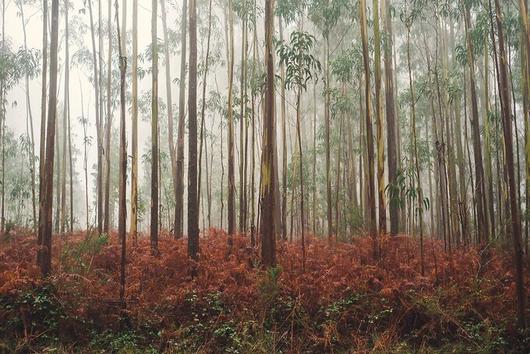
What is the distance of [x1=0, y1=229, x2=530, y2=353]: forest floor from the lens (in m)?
5.85

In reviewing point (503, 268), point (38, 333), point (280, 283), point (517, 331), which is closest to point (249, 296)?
point (280, 283)

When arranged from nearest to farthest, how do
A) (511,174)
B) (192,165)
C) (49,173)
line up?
1. (511,174)
2. (49,173)
3. (192,165)

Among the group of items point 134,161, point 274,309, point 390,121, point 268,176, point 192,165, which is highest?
point 390,121

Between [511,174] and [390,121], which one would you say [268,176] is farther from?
[390,121]

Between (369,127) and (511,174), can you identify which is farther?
(369,127)

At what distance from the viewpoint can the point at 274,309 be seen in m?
6.54

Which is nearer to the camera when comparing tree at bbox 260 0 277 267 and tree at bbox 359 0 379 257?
tree at bbox 260 0 277 267

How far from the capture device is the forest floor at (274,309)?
5848 millimetres

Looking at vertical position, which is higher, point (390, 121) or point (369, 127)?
point (390, 121)

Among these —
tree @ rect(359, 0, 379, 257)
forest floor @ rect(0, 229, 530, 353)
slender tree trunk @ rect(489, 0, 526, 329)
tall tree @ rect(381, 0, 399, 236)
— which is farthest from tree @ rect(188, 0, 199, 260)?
slender tree trunk @ rect(489, 0, 526, 329)

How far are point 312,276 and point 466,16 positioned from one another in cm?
702

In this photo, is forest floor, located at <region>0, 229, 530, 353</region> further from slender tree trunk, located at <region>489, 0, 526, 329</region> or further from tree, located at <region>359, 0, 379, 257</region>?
slender tree trunk, located at <region>489, 0, 526, 329</region>

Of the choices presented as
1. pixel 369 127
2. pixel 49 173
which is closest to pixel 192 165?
pixel 49 173

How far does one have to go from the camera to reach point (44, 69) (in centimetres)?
1048
